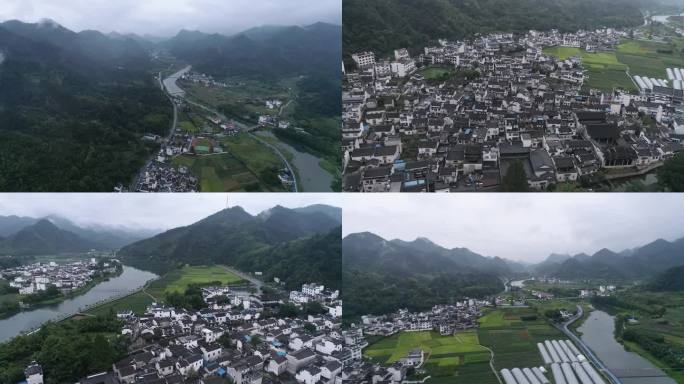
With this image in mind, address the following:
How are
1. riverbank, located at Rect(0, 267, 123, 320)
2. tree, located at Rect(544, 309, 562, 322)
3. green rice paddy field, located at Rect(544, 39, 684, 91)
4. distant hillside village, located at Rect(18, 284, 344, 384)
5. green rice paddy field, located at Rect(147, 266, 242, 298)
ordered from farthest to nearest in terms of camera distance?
green rice paddy field, located at Rect(544, 39, 684, 91) → tree, located at Rect(544, 309, 562, 322) → green rice paddy field, located at Rect(147, 266, 242, 298) → riverbank, located at Rect(0, 267, 123, 320) → distant hillside village, located at Rect(18, 284, 344, 384)

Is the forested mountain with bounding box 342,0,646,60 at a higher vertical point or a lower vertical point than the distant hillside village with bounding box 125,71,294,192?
higher

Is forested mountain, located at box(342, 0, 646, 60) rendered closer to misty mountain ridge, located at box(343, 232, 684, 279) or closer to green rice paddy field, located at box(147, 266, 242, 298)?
misty mountain ridge, located at box(343, 232, 684, 279)

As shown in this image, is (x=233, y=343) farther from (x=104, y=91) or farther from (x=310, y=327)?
(x=104, y=91)

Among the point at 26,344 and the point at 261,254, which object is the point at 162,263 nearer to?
the point at 261,254

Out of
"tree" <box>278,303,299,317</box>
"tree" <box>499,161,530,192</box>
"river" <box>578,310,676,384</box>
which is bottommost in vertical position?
"river" <box>578,310,676,384</box>

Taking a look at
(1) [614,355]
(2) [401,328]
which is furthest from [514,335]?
(2) [401,328]

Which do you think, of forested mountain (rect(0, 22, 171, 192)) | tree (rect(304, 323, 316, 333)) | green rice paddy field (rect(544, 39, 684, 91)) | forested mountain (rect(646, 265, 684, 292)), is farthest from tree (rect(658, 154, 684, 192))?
forested mountain (rect(0, 22, 171, 192))

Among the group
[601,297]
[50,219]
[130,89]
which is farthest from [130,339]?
[601,297]
